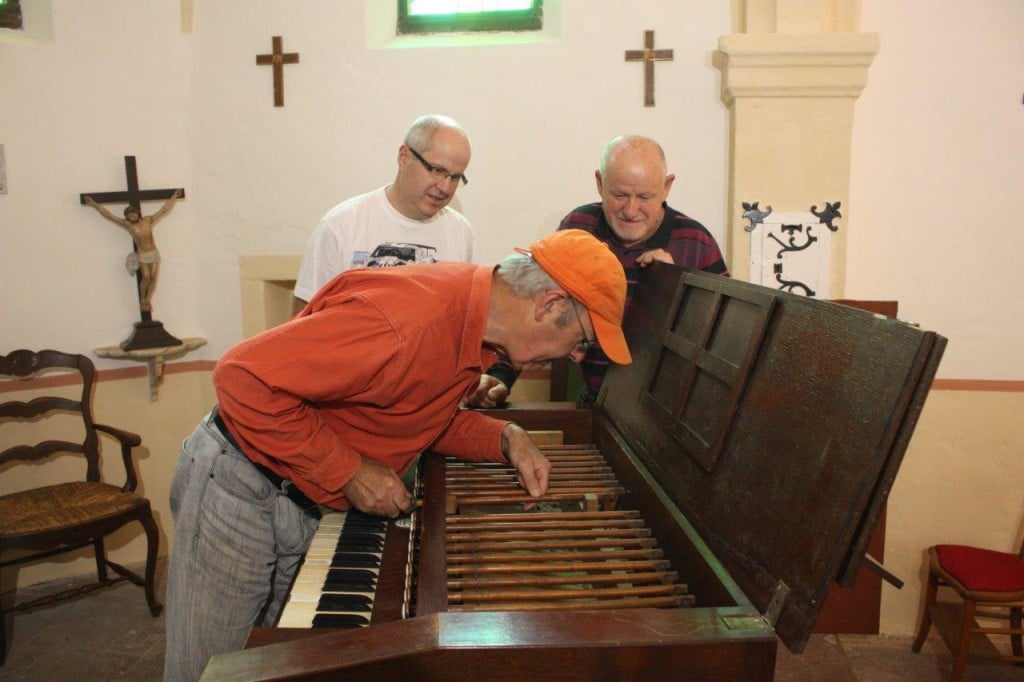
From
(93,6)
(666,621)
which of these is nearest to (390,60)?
(93,6)

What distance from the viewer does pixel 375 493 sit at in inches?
73.5

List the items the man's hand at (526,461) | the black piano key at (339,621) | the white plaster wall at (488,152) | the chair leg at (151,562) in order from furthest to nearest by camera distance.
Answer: the white plaster wall at (488,152)
the chair leg at (151,562)
the man's hand at (526,461)
the black piano key at (339,621)

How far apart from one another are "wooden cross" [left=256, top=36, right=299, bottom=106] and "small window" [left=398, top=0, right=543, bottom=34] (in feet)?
2.39

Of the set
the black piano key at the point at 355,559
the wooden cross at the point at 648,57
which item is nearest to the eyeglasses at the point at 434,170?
A: the wooden cross at the point at 648,57

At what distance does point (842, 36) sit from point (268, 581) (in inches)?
156

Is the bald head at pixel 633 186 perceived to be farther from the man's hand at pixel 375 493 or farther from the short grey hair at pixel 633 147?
the man's hand at pixel 375 493

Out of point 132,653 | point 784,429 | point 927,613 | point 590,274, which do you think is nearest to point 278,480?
point 590,274

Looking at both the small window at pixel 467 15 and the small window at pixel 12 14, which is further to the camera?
the small window at pixel 467 15

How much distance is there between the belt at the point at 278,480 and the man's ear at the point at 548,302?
32.7 inches

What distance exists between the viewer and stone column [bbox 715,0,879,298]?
4094 mm

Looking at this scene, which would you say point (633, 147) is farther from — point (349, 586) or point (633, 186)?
point (349, 586)

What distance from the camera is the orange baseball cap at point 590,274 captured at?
176 centimetres

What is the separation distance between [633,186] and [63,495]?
11.7 feet

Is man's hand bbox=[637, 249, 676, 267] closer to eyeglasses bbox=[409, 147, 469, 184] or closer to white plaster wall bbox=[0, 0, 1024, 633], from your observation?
eyeglasses bbox=[409, 147, 469, 184]
